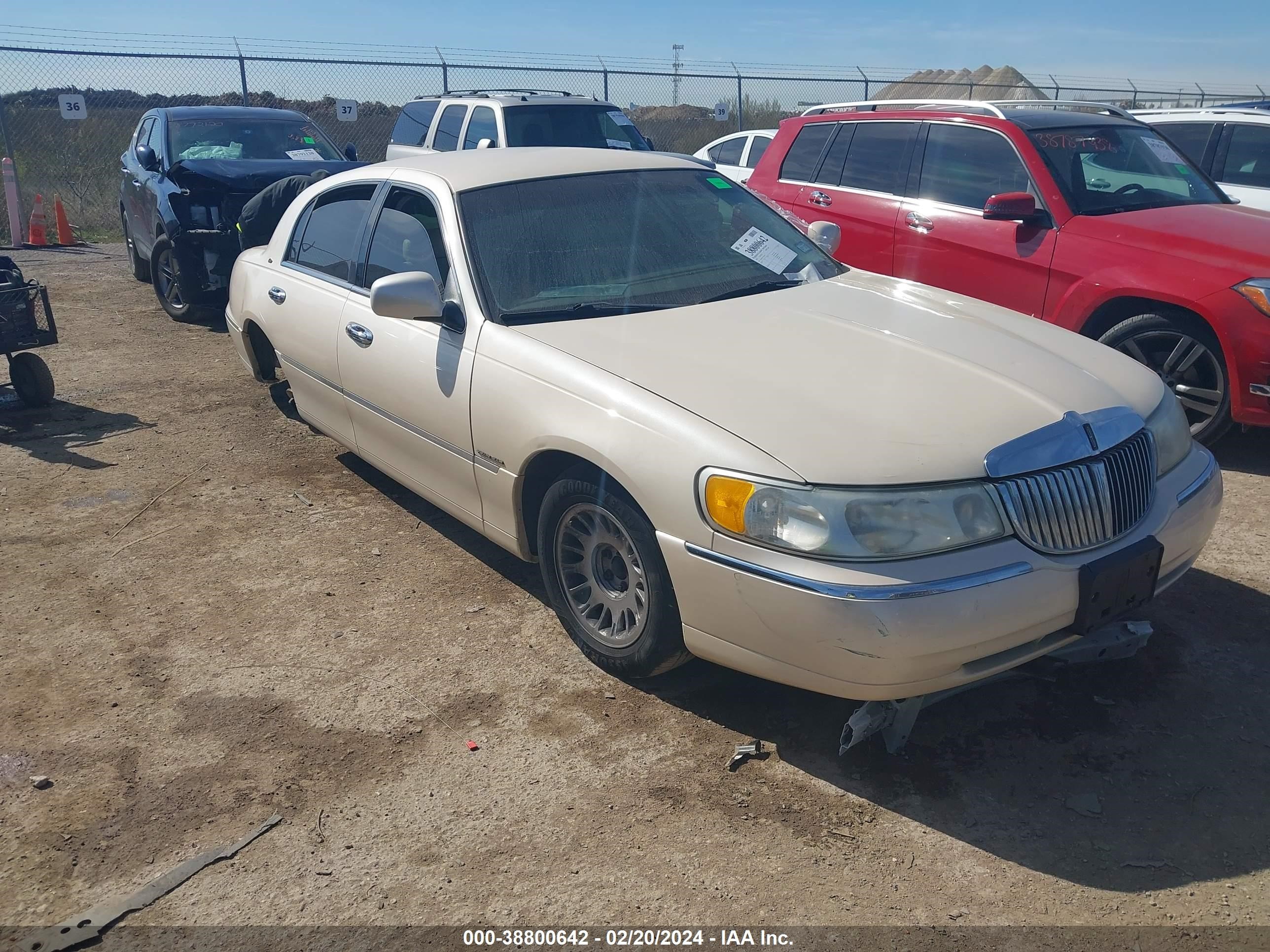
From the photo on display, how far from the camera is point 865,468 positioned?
2.76 metres

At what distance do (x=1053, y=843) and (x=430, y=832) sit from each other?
169cm

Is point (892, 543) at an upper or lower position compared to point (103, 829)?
upper

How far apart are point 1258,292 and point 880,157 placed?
2675 millimetres

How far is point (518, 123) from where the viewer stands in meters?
10.3

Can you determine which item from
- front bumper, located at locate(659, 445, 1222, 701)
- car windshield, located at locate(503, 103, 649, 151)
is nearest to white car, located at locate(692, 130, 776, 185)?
car windshield, located at locate(503, 103, 649, 151)

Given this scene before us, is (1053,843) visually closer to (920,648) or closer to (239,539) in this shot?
(920,648)

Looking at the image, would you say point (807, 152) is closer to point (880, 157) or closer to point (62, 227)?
point (880, 157)

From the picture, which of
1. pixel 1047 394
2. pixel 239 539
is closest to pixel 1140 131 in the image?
pixel 1047 394

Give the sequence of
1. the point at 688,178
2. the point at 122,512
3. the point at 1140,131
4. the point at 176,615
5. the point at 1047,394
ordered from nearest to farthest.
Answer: the point at 1047,394 < the point at 176,615 < the point at 688,178 < the point at 122,512 < the point at 1140,131

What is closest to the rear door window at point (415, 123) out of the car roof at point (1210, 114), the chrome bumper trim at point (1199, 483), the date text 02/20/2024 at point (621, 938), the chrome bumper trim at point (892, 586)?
the car roof at point (1210, 114)

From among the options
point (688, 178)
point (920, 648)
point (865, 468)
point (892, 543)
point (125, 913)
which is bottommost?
point (125, 913)

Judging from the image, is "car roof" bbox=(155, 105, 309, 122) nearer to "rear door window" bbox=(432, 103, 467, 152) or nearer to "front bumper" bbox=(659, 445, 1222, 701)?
"rear door window" bbox=(432, 103, 467, 152)

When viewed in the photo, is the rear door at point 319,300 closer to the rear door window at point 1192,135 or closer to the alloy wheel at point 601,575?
the alloy wheel at point 601,575

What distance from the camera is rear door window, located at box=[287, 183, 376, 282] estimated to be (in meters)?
4.75
